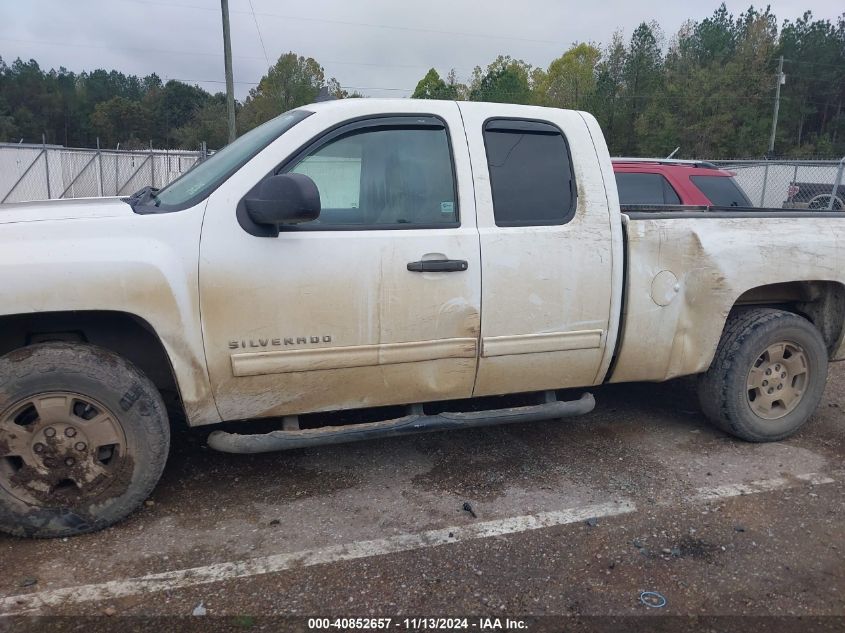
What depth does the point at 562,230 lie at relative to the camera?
140 inches

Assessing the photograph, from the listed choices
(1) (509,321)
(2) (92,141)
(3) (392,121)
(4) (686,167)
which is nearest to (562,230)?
(1) (509,321)

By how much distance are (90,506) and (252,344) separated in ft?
3.36

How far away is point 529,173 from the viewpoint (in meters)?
3.60

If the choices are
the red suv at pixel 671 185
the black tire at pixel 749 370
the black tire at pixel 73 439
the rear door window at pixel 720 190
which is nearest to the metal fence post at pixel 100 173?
the red suv at pixel 671 185

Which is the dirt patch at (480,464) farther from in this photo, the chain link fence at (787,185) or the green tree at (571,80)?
the green tree at (571,80)

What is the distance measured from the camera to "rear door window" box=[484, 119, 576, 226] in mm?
3510

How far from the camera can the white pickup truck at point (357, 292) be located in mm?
2934

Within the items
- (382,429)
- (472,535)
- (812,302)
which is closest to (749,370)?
(812,302)

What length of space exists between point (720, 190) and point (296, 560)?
7556 millimetres

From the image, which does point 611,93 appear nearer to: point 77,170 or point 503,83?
point 503,83

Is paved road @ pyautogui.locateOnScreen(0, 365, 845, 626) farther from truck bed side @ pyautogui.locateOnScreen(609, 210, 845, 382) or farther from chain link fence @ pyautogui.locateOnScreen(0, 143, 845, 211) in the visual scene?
chain link fence @ pyautogui.locateOnScreen(0, 143, 845, 211)

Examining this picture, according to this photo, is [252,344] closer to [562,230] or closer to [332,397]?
[332,397]

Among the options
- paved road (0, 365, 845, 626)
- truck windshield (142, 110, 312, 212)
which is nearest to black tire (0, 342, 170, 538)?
paved road (0, 365, 845, 626)

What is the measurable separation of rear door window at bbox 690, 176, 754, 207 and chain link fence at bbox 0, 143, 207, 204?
12021 mm
